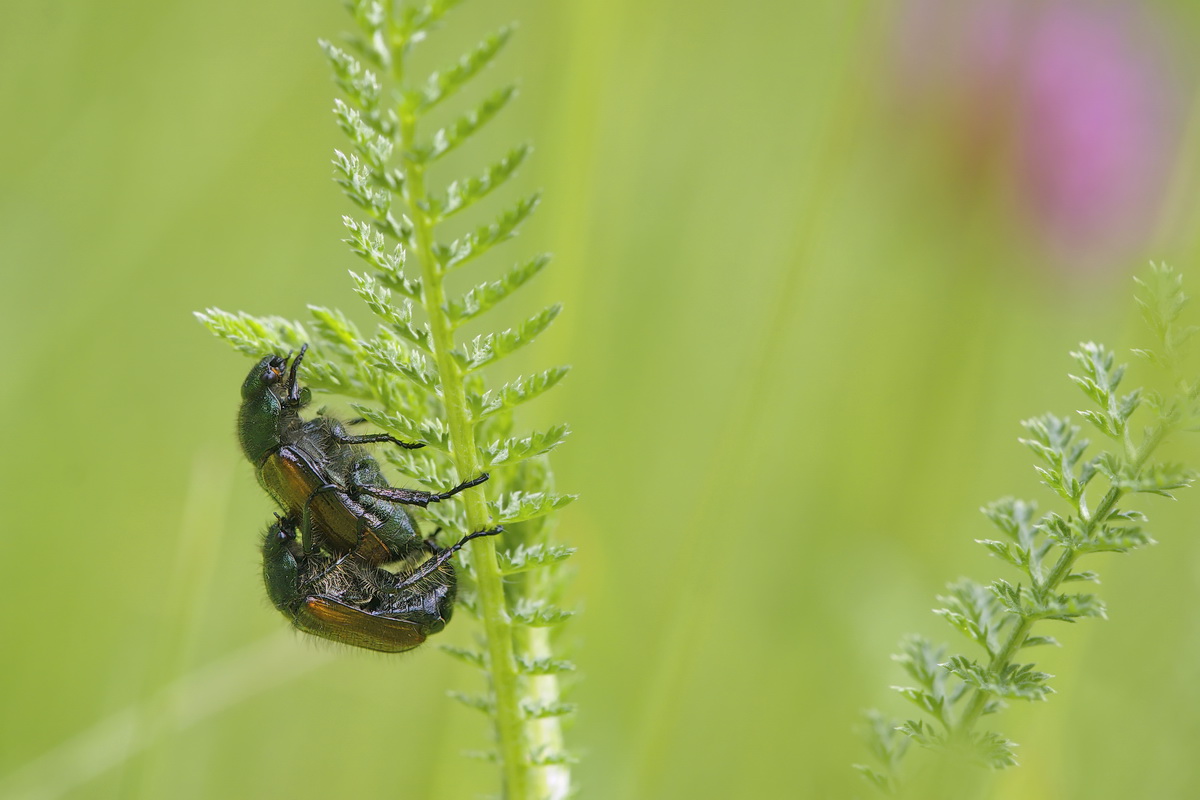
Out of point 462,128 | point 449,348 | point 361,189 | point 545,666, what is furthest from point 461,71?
point 545,666

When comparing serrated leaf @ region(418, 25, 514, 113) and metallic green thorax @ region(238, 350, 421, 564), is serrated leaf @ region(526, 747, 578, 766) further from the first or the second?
metallic green thorax @ region(238, 350, 421, 564)

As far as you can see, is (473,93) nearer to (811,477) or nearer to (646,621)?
(811,477)

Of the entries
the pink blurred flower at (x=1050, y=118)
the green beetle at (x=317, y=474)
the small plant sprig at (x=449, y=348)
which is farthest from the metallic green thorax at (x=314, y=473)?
the pink blurred flower at (x=1050, y=118)

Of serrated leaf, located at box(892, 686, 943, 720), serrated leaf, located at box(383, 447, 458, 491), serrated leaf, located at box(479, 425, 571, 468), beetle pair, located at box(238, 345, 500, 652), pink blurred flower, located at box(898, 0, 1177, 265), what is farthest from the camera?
pink blurred flower, located at box(898, 0, 1177, 265)

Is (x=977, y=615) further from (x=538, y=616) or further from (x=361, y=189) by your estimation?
(x=361, y=189)

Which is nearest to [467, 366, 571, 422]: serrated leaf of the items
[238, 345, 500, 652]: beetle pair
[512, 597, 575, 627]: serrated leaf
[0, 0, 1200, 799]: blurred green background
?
[512, 597, 575, 627]: serrated leaf
